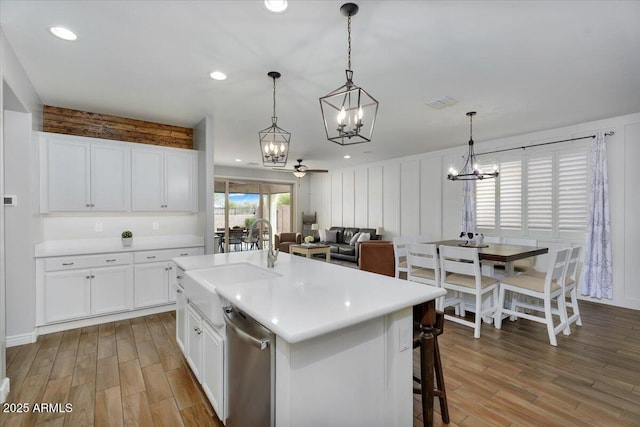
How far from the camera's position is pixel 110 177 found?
3.87 m

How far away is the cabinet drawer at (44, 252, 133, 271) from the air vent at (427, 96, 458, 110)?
4.23 metres

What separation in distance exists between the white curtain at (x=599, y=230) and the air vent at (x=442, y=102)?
98.6 inches

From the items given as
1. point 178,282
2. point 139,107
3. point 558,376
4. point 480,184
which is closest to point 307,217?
point 480,184

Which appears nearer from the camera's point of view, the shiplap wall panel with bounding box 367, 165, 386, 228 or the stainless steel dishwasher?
the stainless steel dishwasher

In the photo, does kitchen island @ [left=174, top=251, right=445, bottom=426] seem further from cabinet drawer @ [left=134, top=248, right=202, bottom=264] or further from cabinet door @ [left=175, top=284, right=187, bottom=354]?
cabinet drawer @ [left=134, top=248, right=202, bottom=264]

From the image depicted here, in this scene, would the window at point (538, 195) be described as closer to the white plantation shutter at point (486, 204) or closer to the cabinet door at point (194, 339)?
the white plantation shutter at point (486, 204)

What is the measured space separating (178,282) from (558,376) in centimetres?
331

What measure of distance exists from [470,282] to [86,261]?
14.7 ft

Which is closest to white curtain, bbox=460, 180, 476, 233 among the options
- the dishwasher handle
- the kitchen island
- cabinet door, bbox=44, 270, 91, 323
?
the kitchen island

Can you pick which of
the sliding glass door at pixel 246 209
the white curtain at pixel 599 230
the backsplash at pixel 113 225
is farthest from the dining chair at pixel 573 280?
the sliding glass door at pixel 246 209

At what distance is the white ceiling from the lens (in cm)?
199

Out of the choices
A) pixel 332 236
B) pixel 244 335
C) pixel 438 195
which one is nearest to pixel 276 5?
pixel 244 335

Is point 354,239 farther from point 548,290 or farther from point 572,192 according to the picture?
point 548,290

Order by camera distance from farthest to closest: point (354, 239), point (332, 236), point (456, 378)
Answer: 1. point (332, 236)
2. point (354, 239)
3. point (456, 378)
